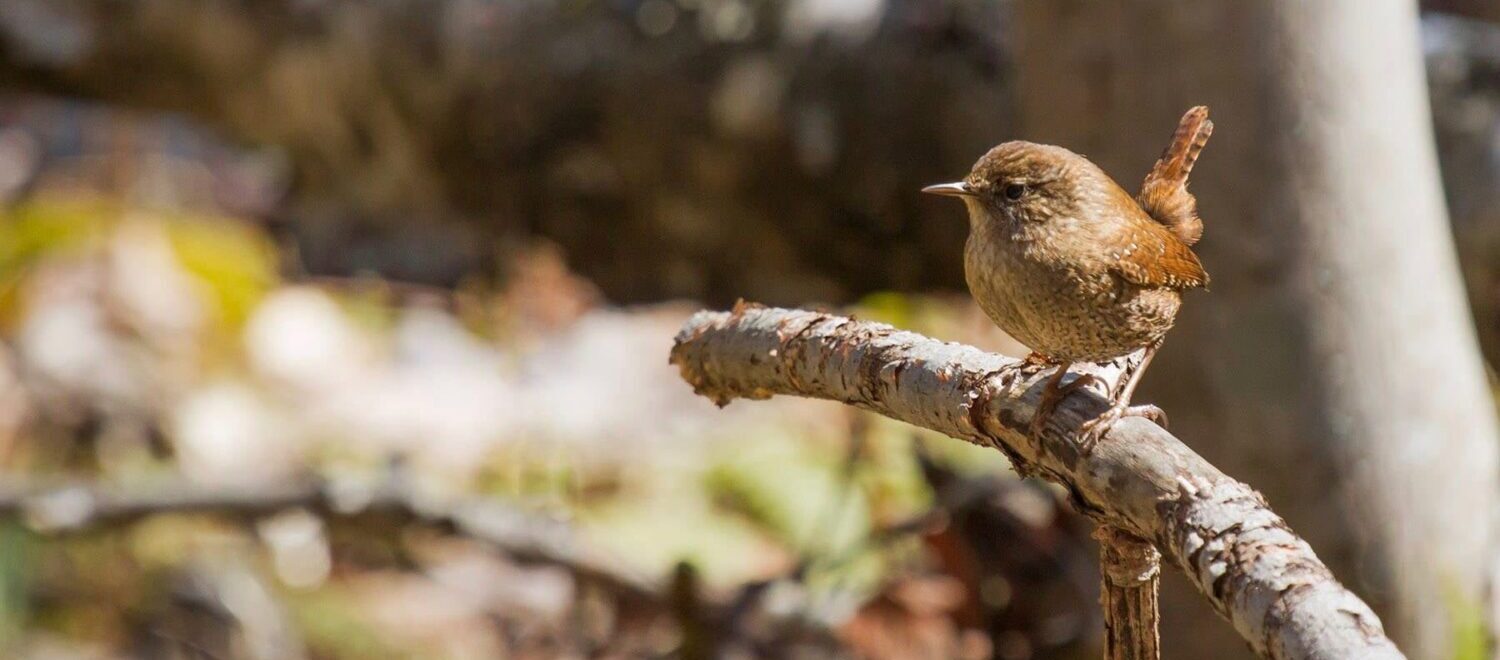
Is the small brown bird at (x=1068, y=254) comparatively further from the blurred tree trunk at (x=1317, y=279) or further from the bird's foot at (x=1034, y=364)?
the blurred tree trunk at (x=1317, y=279)

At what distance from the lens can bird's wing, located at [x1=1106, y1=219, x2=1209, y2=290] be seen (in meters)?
1.47

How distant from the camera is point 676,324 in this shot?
6.72 metres

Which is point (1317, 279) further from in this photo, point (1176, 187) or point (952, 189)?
point (952, 189)

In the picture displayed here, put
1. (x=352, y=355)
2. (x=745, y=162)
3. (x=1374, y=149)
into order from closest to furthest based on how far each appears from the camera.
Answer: (x=1374, y=149), (x=745, y=162), (x=352, y=355)

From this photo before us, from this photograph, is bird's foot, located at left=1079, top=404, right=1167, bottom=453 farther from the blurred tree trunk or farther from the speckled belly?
the blurred tree trunk

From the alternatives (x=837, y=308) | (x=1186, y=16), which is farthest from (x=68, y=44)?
(x=1186, y=16)

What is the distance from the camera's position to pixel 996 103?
3.12 m

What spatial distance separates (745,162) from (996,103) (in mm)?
594

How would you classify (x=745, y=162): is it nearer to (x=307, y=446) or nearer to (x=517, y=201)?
(x=517, y=201)

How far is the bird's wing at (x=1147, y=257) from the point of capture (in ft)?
4.83

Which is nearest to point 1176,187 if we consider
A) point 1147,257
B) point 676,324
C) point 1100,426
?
point 1147,257

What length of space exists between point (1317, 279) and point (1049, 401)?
844 millimetres

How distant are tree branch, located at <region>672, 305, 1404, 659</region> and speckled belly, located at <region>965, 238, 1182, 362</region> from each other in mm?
43

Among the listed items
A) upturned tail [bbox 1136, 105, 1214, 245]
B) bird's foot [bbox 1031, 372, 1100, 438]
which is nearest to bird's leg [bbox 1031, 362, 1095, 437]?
bird's foot [bbox 1031, 372, 1100, 438]
